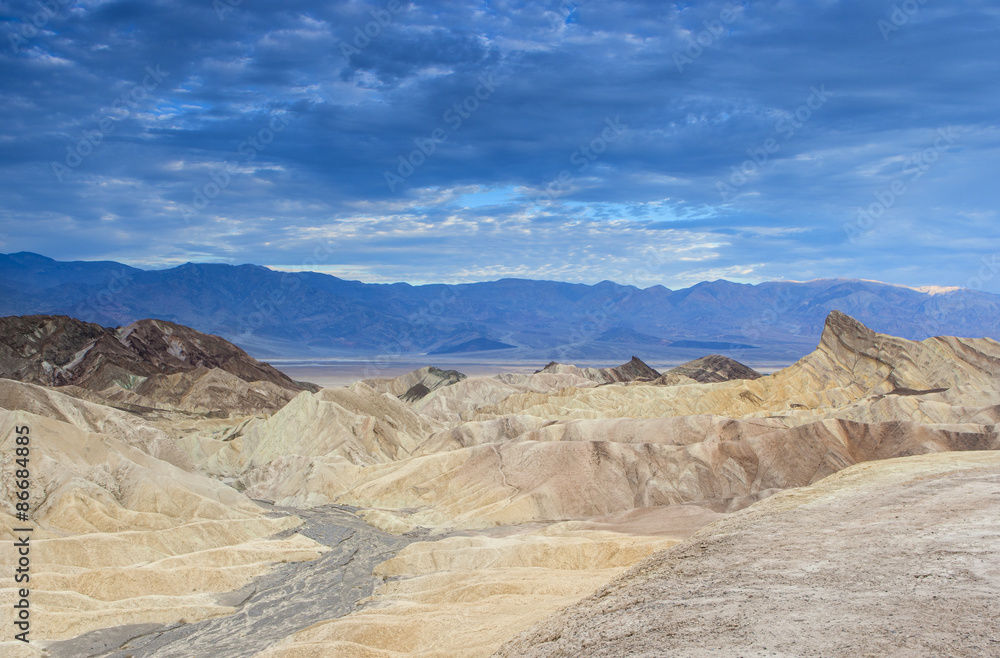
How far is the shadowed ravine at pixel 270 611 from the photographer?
2969cm

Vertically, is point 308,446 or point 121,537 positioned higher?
point 308,446

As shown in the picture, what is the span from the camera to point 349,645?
24.5m

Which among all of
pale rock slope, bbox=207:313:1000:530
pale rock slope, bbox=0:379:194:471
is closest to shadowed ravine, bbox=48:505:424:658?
pale rock slope, bbox=207:313:1000:530

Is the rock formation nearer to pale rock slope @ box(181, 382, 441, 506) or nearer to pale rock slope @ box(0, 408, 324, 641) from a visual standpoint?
pale rock slope @ box(181, 382, 441, 506)

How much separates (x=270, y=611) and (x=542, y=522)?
22.0 m

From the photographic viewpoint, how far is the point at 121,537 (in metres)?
40.0

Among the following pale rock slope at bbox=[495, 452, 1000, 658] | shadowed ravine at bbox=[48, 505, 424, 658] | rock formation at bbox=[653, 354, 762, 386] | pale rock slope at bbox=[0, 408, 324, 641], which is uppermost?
rock formation at bbox=[653, 354, 762, 386]

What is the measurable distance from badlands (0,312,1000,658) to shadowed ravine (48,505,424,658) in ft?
0.49

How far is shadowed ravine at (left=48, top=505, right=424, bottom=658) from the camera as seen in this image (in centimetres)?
2969

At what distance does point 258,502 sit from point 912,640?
188 ft

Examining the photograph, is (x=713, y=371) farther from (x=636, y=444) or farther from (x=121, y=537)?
(x=121, y=537)

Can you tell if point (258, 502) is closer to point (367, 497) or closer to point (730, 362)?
point (367, 497)

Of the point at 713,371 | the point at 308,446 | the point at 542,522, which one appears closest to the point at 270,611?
the point at 542,522

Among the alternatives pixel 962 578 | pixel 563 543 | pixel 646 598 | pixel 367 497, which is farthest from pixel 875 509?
pixel 367 497
